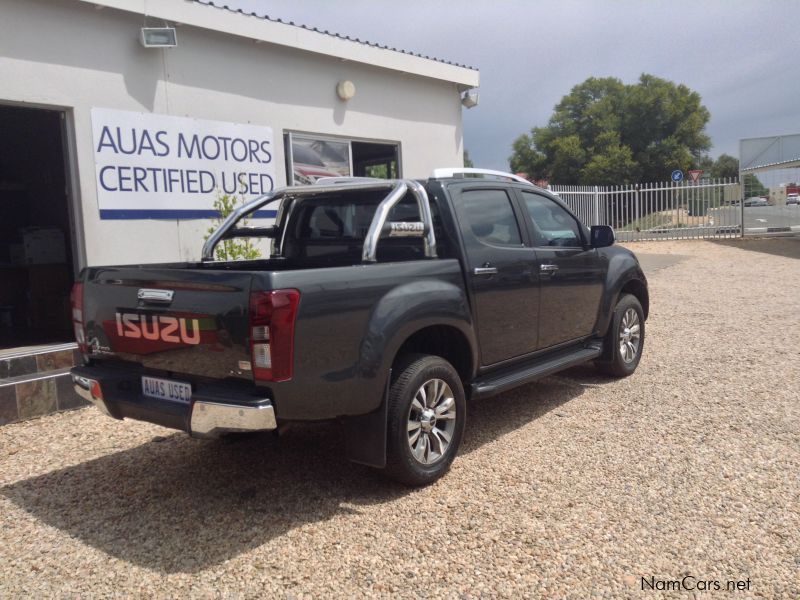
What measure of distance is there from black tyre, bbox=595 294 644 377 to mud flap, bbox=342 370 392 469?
120 inches

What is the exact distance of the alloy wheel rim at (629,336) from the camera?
6204 millimetres

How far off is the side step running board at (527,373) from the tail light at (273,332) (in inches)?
62.9

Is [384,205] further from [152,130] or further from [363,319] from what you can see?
[152,130]

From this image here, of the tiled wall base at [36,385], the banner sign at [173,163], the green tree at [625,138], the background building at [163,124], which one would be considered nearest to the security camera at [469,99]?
the background building at [163,124]

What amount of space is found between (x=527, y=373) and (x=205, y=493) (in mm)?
2290

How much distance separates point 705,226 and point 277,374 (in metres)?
22.2

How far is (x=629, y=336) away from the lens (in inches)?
251

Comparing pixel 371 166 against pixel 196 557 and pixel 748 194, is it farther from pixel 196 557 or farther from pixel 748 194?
pixel 748 194

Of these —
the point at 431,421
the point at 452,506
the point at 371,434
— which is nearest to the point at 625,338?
the point at 431,421

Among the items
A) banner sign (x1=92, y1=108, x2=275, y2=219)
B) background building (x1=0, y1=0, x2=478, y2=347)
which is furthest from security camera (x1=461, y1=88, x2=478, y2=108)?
banner sign (x1=92, y1=108, x2=275, y2=219)

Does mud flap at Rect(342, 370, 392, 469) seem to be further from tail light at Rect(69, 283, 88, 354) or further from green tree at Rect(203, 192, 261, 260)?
green tree at Rect(203, 192, 261, 260)

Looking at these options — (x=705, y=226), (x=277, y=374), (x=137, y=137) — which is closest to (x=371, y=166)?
(x=137, y=137)

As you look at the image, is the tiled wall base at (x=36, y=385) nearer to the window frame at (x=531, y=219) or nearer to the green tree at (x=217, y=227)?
the green tree at (x=217, y=227)

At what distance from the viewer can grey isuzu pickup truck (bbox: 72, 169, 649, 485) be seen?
10.8 ft
